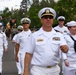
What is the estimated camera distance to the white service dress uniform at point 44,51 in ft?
16.7

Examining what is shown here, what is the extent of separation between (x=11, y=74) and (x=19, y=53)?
1.45m

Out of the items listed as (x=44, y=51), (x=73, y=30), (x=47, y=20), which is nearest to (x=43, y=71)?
(x=44, y=51)

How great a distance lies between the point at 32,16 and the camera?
216ft

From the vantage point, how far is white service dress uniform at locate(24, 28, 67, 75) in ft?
16.7

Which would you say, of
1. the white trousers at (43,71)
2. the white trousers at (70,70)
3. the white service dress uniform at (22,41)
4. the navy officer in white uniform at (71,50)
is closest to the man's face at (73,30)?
the navy officer in white uniform at (71,50)

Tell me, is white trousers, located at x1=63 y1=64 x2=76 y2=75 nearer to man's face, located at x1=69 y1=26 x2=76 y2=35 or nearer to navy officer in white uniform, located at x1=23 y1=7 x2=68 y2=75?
man's face, located at x1=69 y1=26 x2=76 y2=35

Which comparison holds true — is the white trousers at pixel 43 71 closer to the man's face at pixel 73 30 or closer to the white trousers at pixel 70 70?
the white trousers at pixel 70 70

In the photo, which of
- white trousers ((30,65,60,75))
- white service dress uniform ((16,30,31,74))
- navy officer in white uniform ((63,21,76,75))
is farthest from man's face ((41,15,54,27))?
white service dress uniform ((16,30,31,74))

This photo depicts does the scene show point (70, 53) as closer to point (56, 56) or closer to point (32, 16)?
point (56, 56)

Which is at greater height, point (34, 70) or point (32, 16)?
point (32, 16)

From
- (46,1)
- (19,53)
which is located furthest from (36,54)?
(46,1)

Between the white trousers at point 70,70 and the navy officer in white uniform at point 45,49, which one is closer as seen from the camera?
the navy officer in white uniform at point 45,49

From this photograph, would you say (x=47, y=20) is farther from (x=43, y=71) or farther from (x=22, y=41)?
(x=22, y=41)

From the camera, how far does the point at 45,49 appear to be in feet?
16.7
